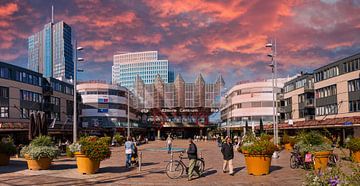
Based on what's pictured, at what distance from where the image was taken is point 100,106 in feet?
314

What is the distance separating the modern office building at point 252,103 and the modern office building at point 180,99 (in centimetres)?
2056

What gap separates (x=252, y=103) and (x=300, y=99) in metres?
23.7

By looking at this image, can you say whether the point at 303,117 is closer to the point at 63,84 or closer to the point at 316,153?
the point at 63,84

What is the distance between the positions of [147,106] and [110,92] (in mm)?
26877

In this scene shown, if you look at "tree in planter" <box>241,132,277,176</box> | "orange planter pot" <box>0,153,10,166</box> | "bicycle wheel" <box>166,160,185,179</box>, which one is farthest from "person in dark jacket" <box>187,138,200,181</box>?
"orange planter pot" <box>0,153,10,166</box>

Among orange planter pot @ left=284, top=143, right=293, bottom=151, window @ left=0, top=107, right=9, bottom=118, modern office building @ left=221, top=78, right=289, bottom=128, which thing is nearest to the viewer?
orange planter pot @ left=284, top=143, right=293, bottom=151

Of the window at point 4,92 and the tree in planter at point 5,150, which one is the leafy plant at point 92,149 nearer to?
the tree in planter at point 5,150

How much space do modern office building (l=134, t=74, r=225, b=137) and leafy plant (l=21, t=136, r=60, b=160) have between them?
101531 millimetres

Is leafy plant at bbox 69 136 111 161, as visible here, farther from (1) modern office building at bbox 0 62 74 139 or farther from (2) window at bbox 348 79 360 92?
(2) window at bbox 348 79 360 92

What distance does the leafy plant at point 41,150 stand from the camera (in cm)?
1994

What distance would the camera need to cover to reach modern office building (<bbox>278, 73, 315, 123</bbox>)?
69.5 m

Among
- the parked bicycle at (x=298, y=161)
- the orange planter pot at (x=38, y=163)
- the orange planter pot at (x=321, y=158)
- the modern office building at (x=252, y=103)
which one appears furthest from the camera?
the modern office building at (x=252, y=103)

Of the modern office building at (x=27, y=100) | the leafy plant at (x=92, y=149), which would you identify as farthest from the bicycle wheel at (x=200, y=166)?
the modern office building at (x=27, y=100)

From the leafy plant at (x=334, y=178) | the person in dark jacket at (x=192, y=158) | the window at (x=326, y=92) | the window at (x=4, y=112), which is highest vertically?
the window at (x=326, y=92)
